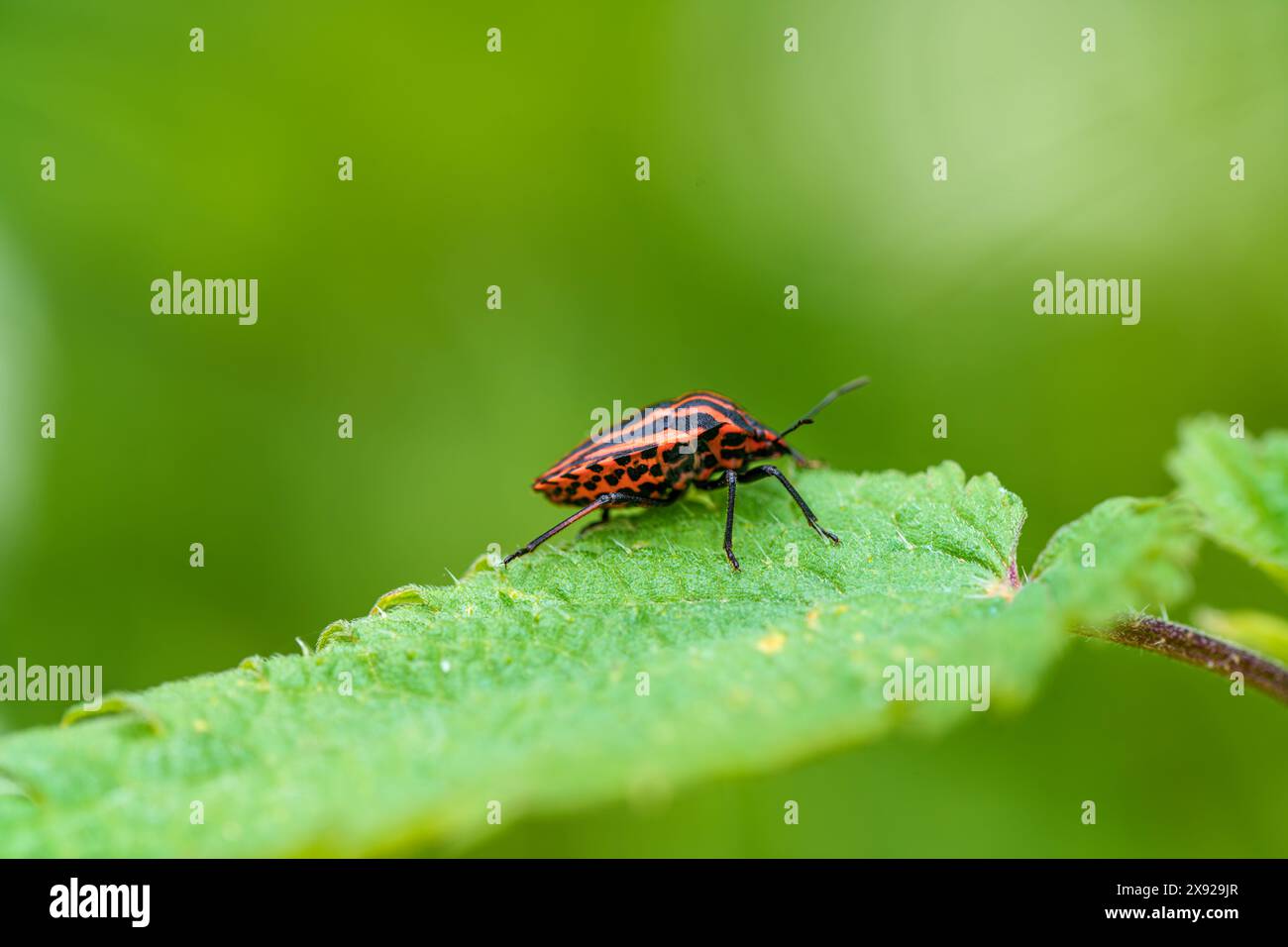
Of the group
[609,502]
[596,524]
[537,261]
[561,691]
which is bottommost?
[561,691]

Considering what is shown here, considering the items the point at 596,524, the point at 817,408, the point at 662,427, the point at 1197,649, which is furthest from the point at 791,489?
the point at 1197,649

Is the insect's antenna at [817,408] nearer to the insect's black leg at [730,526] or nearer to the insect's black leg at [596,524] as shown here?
the insect's black leg at [730,526]

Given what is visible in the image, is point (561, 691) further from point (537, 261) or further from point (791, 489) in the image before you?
point (537, 261)

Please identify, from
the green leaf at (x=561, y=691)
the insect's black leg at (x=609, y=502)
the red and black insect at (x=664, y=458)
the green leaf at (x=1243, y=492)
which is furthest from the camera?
the red and black insect at (x=664, y=458)

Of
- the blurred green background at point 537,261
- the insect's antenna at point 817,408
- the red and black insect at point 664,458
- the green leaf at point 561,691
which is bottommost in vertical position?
the green leaf at point 561,691

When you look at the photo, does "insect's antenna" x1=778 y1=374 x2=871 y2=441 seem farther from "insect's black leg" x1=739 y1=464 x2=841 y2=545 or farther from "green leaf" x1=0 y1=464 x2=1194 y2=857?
"green leaf" x1=0 y1=464 x2=1194 y2=857

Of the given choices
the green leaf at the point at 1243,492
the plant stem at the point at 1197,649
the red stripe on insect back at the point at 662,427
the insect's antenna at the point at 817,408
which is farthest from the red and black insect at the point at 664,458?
the green leaf at the point at 1243,492
